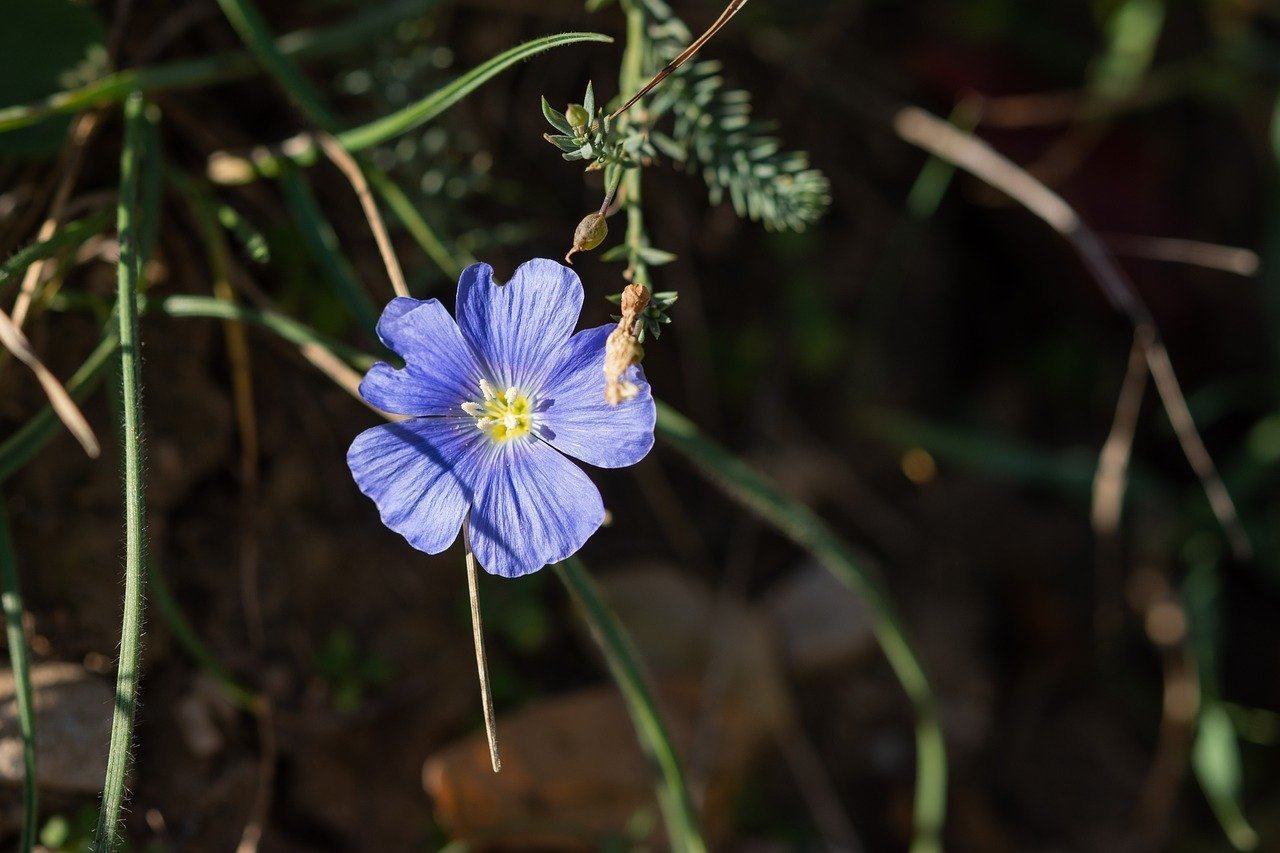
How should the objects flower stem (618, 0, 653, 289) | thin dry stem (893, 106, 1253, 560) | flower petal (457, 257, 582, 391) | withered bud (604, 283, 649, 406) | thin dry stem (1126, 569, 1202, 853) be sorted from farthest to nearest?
1. thin dry stem (1126, 569, 1202, 853)
2. thin dry stem (893, 106, 1253, 560)
3. flower stem (618, 0, 653, 289)
4. flower petal (457, 257, 582, 391)
5. withered bud (604, 283, 649, 406)

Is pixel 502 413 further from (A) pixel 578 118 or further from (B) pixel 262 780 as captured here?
(B) pixel 262 780

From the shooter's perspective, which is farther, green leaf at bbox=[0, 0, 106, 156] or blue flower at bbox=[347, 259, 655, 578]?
green leaf at bbox=[0, 0, 106, 156]

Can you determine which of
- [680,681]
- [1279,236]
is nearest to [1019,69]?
[1279,236]

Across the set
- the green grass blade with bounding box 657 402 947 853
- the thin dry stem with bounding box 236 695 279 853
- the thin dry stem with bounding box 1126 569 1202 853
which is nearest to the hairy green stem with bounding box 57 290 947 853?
the green grass blade with bounding box 657 402 947 853

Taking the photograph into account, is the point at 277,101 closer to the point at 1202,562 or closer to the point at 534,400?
the point at 534,400

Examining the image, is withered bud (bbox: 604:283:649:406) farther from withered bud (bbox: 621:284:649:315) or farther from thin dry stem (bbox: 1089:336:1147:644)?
thin dry stem (bbox: 1089:336:1147:644)
